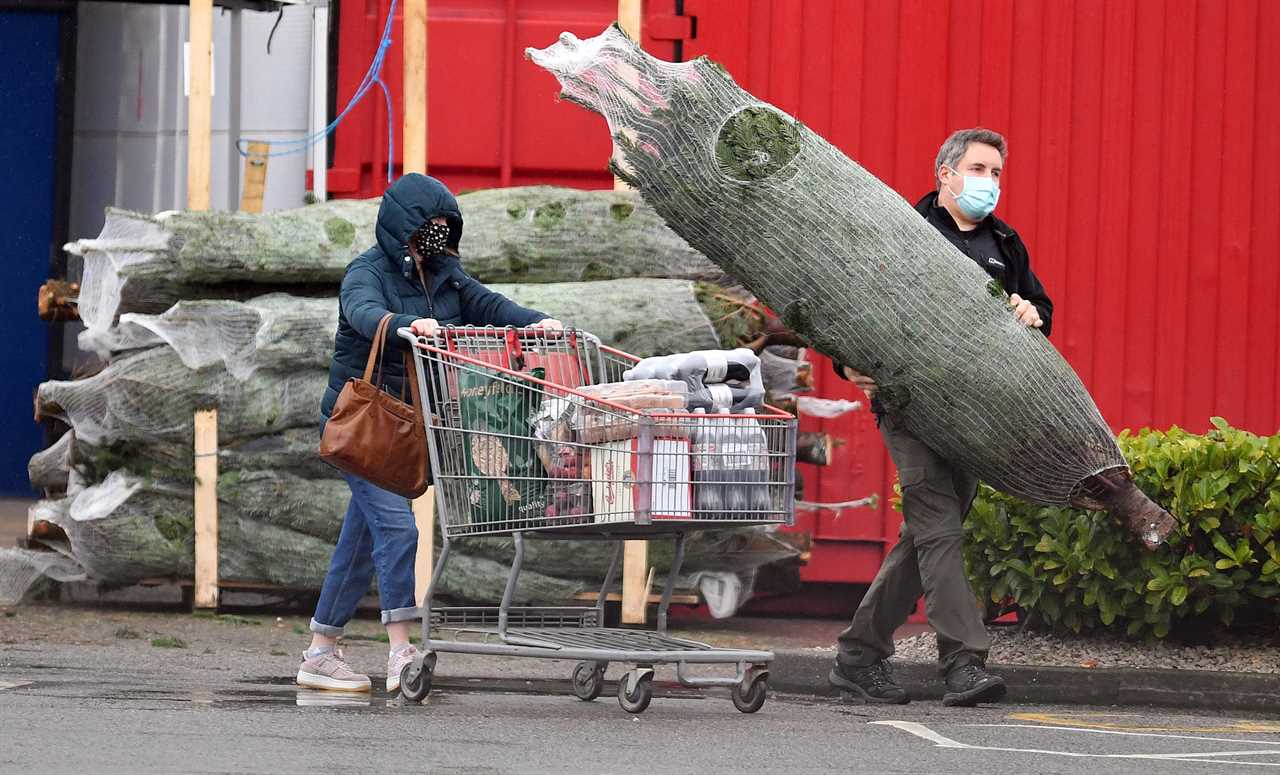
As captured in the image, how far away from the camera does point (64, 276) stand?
491 inches

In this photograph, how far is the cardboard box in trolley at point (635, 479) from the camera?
594cm

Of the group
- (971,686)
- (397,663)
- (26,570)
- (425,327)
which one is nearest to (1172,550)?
(971,686)

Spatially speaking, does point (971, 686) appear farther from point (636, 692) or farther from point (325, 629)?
point (325, 629)

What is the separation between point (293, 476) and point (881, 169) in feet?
11.7

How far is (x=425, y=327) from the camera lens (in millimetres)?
6207

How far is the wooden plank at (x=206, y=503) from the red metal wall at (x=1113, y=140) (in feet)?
11.0

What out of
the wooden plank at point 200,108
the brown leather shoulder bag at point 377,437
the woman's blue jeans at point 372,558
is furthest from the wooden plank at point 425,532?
the brown leather shoulder bag at point 377,437

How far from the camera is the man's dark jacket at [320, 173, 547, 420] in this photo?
21.2ft

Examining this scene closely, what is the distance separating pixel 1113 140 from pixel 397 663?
5531 millimetres

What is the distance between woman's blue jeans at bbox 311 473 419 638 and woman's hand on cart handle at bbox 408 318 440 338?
0.63 meters

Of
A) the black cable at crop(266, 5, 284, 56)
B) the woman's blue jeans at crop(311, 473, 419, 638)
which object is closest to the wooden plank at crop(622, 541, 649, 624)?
the woman's blue jeans at crop(311, 473, 419, 638)

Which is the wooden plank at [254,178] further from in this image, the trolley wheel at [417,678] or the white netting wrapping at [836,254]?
the trolley wheel at [417,678]

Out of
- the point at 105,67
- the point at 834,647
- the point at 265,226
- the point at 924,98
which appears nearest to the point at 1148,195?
the point at 924,98

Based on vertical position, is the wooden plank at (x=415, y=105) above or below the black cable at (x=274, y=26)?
below
